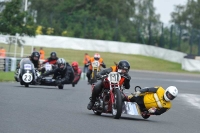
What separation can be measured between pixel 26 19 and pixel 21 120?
115 ft

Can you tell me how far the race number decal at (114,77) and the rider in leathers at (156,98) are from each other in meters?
0.63

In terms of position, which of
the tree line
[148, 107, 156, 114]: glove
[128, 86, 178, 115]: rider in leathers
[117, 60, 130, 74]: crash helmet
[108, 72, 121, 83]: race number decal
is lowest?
[148, 107, 156, 114]: glove

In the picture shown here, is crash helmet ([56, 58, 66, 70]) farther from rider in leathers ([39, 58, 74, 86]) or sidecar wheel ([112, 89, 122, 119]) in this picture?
sidecar wheel ([112, 89, 122, 119])

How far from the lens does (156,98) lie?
14492 mm

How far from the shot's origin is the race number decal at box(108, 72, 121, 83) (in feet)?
47.1

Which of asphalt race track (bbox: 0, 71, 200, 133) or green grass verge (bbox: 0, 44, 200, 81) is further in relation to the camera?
green grass verge (bbox: 0, 44, 200, 81)

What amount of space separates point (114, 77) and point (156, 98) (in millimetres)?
966

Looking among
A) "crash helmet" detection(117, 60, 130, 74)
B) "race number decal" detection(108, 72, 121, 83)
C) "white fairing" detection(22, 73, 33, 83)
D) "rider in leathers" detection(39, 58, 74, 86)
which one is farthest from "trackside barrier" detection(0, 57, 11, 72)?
"race number decal" detection(108, 72, 121, 83)

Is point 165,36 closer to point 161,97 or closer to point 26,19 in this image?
point 26,19

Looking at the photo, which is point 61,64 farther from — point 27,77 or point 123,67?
point 123,67

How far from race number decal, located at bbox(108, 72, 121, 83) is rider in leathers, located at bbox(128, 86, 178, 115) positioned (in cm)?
63

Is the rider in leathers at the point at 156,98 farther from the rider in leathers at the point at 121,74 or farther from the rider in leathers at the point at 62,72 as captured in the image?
the rider in leathers at the point at 62,72

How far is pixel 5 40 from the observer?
4481 cm

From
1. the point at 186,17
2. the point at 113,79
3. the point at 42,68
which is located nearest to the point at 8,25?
the point at 42,68
